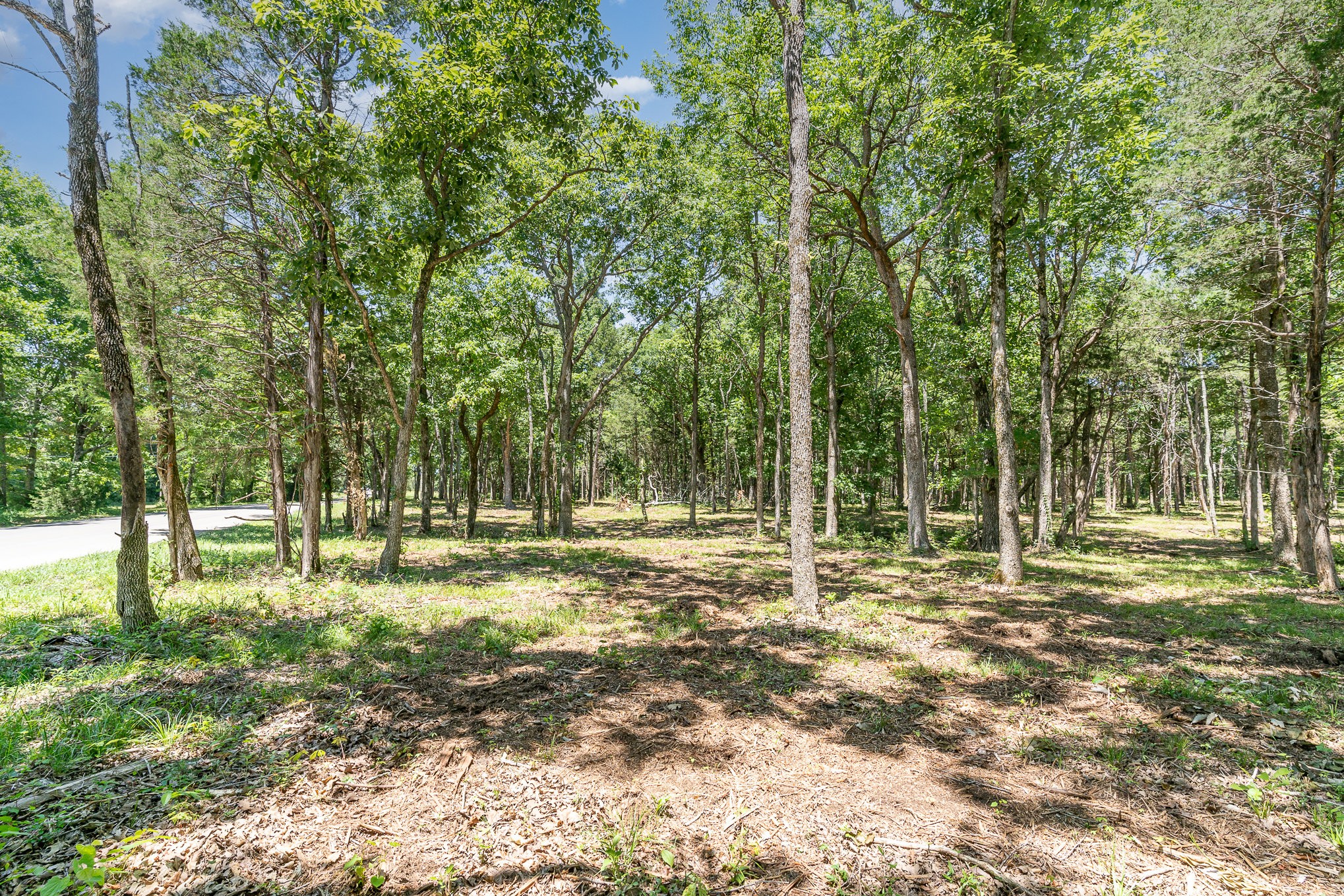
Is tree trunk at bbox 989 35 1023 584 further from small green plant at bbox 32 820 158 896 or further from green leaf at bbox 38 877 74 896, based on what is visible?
green leaf at bbox 38 877 74 896

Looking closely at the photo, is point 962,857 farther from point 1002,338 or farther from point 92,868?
point 1002,338

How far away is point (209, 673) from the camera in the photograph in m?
5.31

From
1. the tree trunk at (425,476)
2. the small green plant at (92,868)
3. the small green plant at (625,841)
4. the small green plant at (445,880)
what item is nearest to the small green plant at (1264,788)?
the small green plant at (625,841)

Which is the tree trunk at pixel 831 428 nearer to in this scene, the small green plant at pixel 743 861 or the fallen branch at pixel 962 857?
the fallen branch at pixel 962 857

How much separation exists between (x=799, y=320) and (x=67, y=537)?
2513 centimetres

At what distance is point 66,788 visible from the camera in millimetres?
3203

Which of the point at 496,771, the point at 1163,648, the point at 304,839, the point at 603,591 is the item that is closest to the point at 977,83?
the point at 1163,648

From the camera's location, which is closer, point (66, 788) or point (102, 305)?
point (66, 788)

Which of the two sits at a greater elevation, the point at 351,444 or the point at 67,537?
the point at 351,444

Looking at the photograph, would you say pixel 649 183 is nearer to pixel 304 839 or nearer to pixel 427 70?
pixel 427 70

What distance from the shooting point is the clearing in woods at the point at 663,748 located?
2.88 metres

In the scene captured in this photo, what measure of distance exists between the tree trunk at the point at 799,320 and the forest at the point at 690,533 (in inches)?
3.9

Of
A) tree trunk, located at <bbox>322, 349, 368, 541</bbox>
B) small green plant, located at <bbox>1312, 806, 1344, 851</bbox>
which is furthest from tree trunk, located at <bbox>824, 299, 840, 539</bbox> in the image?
small green plant, located at <bbox>1312, 806, 1344, 851</bbox>

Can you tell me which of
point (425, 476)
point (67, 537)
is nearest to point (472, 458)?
point (425, 476)
